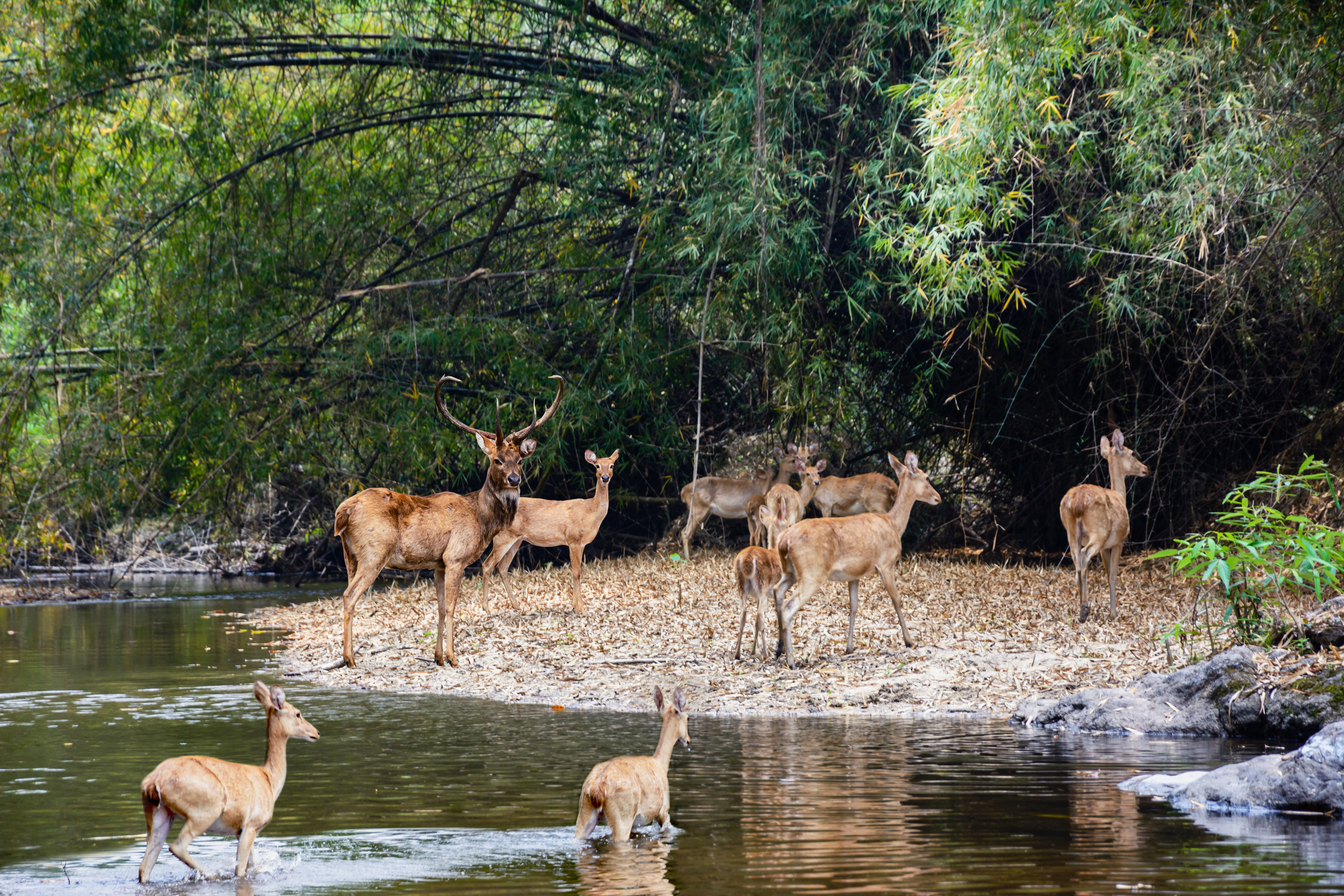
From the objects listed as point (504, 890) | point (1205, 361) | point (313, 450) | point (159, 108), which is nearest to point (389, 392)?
point (313, 450)

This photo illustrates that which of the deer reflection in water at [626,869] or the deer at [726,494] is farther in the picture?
the deer at [726,494]

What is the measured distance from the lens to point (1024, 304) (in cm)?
1512

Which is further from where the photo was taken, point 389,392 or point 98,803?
point 389,392

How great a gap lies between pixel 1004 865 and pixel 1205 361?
1099 cm

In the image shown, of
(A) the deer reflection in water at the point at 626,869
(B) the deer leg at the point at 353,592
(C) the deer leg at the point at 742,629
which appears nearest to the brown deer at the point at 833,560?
(C) the deer leg at the point at 742,629

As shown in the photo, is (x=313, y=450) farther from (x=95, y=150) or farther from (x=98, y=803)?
(x=98, y=803)

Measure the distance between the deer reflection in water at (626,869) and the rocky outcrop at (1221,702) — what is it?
358cm

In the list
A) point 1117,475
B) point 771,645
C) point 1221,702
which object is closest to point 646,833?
point 1221,702

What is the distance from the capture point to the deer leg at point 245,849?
546cm

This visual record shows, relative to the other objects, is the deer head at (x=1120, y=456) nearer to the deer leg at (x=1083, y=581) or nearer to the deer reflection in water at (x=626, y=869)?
the deer leg at (x=1083, y=581)

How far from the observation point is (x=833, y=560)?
11.0 meters

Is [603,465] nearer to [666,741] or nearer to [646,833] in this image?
[666,741]

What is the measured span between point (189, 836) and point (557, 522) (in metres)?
10.7

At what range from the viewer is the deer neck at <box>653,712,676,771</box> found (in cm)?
641
